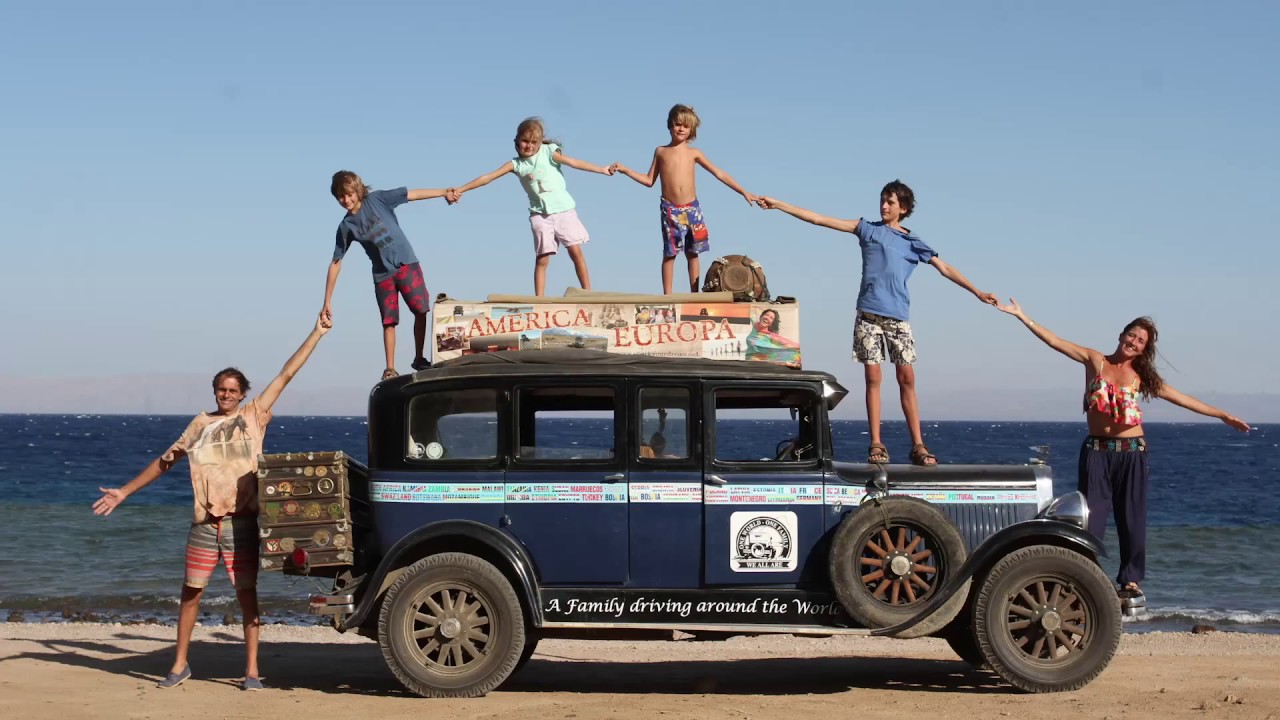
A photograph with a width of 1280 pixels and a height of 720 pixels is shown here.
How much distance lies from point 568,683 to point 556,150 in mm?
4147

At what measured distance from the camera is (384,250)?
10.1m

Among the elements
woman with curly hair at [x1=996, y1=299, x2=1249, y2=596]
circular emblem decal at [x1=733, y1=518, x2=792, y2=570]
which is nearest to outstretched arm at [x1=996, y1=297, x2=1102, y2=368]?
woman with curly hair at [x1=996, y1=299, x2=1249, y2=596]

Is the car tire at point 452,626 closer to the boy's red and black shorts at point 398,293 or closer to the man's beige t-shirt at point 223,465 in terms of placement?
the man's beige t-shirt at point 223,465

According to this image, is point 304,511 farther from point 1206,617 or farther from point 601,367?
point 1206,617

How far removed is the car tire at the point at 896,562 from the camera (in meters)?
8.36

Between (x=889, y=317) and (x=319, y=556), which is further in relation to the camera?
(x=889, y=317)

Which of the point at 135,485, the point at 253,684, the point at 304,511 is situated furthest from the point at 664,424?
the point at 135,485

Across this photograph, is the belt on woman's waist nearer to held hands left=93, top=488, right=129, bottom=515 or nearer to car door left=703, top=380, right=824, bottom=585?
car door left=703, top=380, right=824, bottom=585

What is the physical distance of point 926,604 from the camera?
842 cm

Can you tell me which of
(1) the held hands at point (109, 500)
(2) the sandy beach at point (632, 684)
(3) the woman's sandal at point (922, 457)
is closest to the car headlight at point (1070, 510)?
(3) the woman's sandal at point (922, 457)

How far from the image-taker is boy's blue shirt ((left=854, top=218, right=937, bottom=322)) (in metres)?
9.90

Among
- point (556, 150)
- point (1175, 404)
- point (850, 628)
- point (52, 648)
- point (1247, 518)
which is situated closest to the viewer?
point (850, 628)

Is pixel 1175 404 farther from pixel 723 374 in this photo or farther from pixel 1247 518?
pixel 1247 518

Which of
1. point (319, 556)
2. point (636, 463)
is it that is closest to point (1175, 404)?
point (636, 463)
